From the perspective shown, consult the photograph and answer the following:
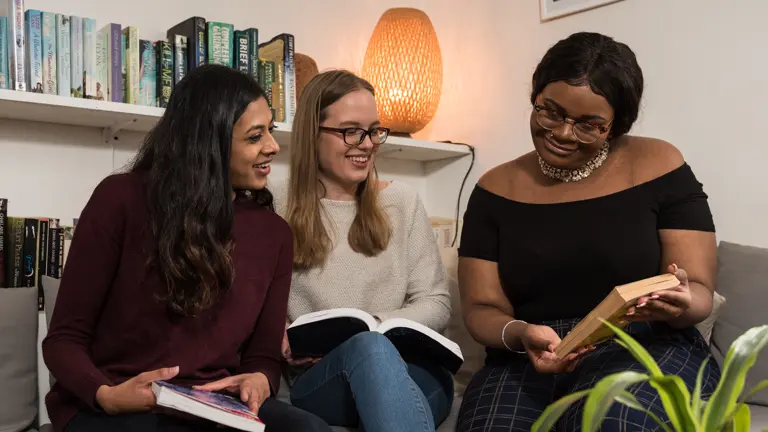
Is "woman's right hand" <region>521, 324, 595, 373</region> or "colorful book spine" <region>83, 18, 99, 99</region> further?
"colorful book spine" <region>83, 18, 99, 99</region>

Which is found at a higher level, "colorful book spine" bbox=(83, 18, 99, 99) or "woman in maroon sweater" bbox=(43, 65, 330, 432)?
"colorful book spine" bbox=(83, 18, 99, 99)

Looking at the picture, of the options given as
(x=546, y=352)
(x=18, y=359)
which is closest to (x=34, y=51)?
(x=18, y=359)

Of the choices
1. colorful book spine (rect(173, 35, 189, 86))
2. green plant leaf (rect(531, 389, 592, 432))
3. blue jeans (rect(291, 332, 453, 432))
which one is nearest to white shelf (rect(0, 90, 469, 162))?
colorful book spine (rect(173, 35, 189, 86))

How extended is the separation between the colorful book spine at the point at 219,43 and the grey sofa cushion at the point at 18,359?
2.54 feet

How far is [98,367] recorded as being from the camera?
4.50 feet

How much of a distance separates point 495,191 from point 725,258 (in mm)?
610

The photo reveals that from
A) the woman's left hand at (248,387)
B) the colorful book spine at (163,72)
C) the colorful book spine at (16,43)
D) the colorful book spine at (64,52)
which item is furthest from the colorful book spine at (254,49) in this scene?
the woman's left hand at (248,387)

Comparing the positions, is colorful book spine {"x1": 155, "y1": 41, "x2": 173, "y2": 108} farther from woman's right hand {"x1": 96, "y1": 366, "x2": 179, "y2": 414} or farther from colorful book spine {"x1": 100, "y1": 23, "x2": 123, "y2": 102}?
woman's right hand {"x1": 96, "y1": 366, "x2": 179, "y2": 414}

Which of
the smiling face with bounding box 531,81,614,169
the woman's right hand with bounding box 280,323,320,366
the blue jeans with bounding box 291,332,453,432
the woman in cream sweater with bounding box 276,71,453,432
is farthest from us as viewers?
the woman in cream sweater with bounding box 276,71,453,432

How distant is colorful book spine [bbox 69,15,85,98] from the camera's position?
1.92m

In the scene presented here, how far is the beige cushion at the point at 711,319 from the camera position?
1.80 m

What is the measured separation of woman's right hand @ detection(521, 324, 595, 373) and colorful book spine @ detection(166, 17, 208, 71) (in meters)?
1.17

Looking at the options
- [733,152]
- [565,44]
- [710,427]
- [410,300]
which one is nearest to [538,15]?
[733,152]

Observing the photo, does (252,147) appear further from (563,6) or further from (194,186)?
(563,6)
